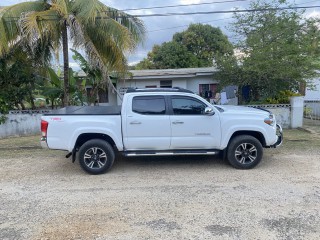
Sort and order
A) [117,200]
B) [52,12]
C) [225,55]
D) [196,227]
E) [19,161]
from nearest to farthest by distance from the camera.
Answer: [196,227] → [117,200] → [19,161] → [52,12] → [225,55]

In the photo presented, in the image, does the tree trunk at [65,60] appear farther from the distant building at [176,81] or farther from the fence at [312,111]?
the fence at [312,111]

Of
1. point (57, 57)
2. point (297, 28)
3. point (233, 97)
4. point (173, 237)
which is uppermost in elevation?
point (297, 28)

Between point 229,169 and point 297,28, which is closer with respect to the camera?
point 229,169

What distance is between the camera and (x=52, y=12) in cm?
986

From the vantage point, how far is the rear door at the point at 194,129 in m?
6.39

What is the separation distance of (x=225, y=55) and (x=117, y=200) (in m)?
10.8

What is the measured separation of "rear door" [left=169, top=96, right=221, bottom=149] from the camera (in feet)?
21.0

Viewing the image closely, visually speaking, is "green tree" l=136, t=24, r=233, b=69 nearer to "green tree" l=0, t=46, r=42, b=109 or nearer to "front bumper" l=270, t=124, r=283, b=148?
Answer: "green tree" l=0, t=46, r=42, b=109

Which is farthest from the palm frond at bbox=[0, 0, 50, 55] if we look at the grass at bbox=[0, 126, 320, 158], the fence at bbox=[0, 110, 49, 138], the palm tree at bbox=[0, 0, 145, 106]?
the grass at bbox=[0, 126, 320, 158]

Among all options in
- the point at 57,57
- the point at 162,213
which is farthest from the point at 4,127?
the point at 162,213

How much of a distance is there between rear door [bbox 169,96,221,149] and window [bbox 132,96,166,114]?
0.26 metres

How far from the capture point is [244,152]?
21.3 feet

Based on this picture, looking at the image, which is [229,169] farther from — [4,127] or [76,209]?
[4,127]

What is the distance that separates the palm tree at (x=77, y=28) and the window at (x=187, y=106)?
4.81 meters
